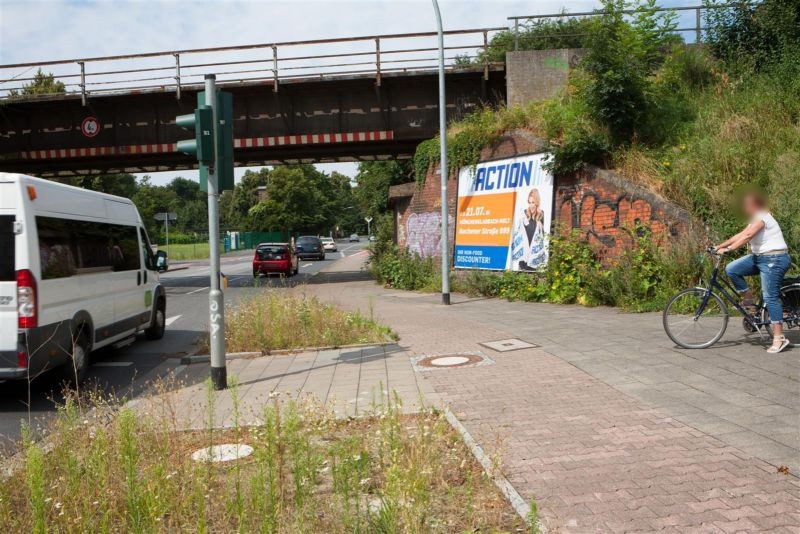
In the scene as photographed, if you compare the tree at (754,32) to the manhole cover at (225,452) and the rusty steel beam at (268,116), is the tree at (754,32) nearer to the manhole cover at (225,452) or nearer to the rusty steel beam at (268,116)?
the rusty steel beam at (268,116)

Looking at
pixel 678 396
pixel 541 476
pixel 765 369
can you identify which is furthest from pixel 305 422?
pixel 765 369

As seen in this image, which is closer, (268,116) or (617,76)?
(617,76)

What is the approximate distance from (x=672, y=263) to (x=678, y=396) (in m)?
5.94

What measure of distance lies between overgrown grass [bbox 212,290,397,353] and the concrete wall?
38.3ft

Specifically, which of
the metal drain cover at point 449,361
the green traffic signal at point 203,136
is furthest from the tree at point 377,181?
the green traffic signal at point 203,136

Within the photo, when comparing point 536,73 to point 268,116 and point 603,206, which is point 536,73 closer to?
point 603,206

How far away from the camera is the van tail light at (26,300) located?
6.59 metres

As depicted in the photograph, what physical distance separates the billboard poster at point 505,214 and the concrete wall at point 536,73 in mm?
4206

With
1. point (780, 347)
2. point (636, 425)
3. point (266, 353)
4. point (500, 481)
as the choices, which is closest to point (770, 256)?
point (780, 347)

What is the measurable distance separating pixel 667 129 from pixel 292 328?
9.67 m

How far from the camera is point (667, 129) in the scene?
14.2 m

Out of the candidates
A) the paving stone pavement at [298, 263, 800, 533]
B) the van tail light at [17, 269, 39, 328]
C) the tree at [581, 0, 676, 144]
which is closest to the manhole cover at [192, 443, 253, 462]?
the paving stone pavement at [298, 263, 800, 533]

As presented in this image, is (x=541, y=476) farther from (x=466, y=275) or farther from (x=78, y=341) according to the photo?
(x=466, y=275)

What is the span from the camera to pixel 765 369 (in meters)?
6.54
